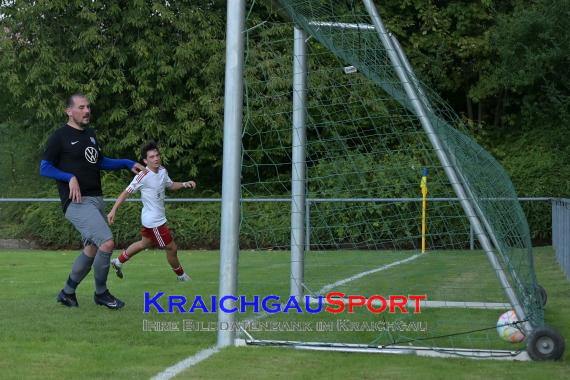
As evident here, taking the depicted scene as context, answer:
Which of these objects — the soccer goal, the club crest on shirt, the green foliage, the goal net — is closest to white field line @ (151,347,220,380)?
the soccer goal

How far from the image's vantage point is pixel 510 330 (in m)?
6.92

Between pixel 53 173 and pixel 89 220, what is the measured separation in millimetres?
524

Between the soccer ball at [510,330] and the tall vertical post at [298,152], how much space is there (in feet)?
8.81

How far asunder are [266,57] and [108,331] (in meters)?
9.06

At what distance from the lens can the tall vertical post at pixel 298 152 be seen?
364 inches

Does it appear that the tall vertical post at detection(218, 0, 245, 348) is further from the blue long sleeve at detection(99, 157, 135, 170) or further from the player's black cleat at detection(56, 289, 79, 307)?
the player's black cleat at detection(56, 289, 79, 307)

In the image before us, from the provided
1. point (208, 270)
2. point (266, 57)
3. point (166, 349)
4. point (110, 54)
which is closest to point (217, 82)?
point (110, 54)

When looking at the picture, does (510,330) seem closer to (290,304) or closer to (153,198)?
(290,304)

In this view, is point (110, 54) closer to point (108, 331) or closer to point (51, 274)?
point (51, 274)

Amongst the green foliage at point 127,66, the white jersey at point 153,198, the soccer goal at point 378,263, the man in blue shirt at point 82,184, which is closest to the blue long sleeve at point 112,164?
the man in blue shirt at point 82,184

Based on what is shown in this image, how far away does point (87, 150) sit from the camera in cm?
891

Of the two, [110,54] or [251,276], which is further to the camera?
[110,54]

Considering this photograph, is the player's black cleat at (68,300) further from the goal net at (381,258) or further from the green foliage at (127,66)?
the green foliage at (127,66)

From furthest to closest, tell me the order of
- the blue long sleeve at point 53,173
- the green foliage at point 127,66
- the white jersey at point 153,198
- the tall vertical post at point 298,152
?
the green foliage at point 127,66 < the white jersey at point 153,198 < the tall vertical post at point 298,152 < the blue long sleeve at point 53,173
